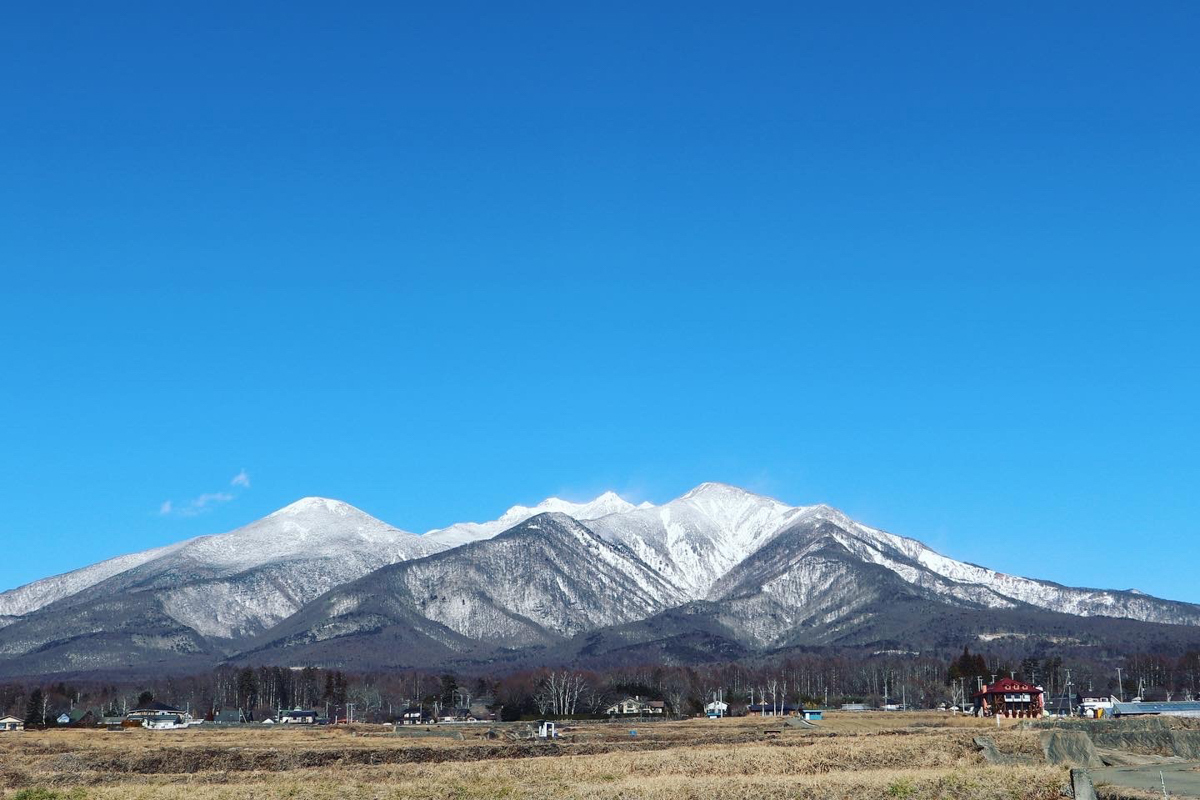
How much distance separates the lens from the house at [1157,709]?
122387 mm

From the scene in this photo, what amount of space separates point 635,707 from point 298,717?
47.2 m

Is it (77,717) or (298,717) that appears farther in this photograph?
(77,717)

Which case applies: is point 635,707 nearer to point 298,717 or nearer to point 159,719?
point 298,717

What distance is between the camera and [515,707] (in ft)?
581

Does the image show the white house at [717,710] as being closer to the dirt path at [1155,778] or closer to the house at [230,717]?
the house at [230,717]

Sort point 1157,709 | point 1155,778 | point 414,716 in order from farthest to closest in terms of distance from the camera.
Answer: point 414,716 → point 1157,709 → point 1155,778

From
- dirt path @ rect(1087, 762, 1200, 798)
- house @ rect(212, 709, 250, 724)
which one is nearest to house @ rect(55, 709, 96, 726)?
house @ rect(212, 709, 250, 724)

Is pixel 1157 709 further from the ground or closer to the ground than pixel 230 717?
further from the ground

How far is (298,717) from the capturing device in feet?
590

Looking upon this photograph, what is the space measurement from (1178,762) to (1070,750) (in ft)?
39.1

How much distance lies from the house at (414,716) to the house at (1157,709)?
81386 mm

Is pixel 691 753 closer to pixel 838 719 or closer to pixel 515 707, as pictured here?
pixel 838 719

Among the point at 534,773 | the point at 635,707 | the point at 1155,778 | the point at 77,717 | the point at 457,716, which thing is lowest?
the point at 1155,778

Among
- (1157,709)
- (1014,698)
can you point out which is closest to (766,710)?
(1014,698)
